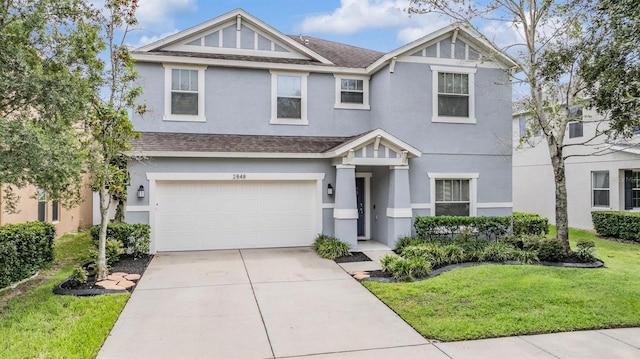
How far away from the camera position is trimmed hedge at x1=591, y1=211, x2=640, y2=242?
48.1ft

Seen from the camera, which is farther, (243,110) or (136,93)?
(243,110)

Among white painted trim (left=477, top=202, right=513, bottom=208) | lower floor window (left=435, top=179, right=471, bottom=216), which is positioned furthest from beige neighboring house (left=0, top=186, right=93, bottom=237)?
white painted trim (left=477, top=202, right=513, bottom=208)

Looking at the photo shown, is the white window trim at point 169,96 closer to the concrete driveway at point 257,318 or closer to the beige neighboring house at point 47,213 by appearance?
the beige neighboring house at point 47,213

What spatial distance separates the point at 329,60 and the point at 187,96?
4.93 m

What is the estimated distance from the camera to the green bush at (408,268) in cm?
888

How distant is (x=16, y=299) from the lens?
292 inches

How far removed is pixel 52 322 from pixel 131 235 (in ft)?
16.4

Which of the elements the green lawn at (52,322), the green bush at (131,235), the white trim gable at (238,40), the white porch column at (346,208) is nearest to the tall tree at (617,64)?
the white porch column at (346,208)

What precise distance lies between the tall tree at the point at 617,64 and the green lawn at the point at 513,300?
10.9ft

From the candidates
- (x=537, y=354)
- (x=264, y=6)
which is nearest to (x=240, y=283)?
(x=537, y=354)

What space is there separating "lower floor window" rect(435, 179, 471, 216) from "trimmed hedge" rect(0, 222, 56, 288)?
10.9 meters

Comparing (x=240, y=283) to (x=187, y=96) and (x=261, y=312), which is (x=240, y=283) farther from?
(x=187, y=96)

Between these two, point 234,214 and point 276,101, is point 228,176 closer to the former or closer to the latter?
point 234,214

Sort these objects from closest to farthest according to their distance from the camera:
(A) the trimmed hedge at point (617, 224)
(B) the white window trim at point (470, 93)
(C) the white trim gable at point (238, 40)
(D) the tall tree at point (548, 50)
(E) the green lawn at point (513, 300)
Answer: (E) the green lawn at point (513, 300), (D) the tall tree at point (548, 50), (C) the white trim gable at point (238, 40), (B) the white window trim at point (470, 93), (A) the trimmed hedge at point (617, 224)
